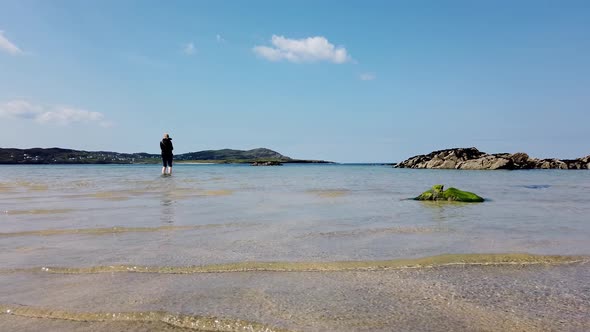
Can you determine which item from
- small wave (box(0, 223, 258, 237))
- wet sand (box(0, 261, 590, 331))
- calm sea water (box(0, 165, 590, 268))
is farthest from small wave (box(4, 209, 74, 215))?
wet sand (box(0, 261, 590, 331))

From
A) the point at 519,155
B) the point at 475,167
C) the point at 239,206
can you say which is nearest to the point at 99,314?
the point at 239,206

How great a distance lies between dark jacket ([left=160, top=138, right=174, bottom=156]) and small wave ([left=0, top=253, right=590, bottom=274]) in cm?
3046

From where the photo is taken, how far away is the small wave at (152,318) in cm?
318

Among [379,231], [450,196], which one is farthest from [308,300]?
[450,196]

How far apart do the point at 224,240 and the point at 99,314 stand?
11.5 ft

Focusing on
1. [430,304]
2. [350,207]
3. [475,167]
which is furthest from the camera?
[475,167]

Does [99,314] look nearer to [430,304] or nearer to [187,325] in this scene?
[187,325]

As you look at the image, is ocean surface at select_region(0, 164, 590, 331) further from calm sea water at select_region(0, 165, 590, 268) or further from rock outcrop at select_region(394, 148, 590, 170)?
rock outcrop at select_region(394, 148, 590, 170)

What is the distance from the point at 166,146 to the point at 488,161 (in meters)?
65.7

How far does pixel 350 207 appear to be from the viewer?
41.0 feet

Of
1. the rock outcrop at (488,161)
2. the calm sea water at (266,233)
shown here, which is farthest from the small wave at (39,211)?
the rock outcrop at (488,161)

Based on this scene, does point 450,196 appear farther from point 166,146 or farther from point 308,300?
point 166,146

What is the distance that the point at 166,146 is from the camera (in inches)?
1355

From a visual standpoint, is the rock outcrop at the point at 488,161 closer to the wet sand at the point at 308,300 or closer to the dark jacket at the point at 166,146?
the dark jacket at the point at 166,146
